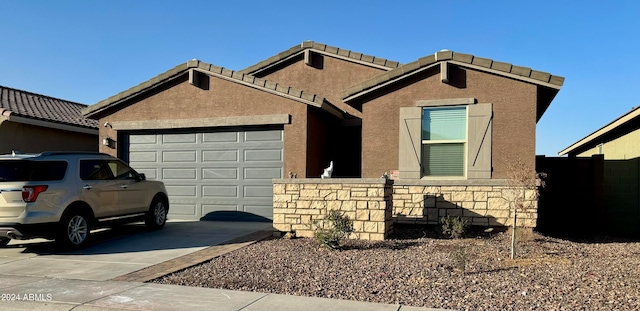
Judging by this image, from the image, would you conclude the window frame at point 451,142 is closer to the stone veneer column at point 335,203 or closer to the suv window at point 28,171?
the stone veneer column at point 335,203

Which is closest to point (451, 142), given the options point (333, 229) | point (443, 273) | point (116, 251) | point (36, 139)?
point (333, 229)

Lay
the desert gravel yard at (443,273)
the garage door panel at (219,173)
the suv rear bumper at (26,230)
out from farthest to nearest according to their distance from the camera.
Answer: the garage door panel at (219,173) < the suv rear bumper at (26,230) < the desert gravel yard at (443,273)

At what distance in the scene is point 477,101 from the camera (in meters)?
10.1

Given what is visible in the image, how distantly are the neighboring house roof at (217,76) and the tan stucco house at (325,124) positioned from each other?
0.10 ft

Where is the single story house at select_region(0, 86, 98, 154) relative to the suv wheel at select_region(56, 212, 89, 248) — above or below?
above

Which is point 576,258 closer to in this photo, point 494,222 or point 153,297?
point 494,222

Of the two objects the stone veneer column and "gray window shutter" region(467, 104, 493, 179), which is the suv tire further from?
"gray window shutter" region(467, 104, 493, 179)

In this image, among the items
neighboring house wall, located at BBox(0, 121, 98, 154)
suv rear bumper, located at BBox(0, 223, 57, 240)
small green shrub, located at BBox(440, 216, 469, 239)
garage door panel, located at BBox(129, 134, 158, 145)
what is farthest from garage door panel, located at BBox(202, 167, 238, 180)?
neighboring house wall, located at BBox(0, 121, 98, 154)

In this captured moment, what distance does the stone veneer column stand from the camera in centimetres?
905

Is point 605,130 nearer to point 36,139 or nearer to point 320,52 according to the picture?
point 320,52

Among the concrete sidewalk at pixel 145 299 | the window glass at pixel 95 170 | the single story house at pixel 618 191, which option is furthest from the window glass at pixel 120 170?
the single story house at pixel 618 191

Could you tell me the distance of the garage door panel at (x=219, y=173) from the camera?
12.8 metres

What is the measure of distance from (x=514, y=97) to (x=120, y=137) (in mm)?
11031

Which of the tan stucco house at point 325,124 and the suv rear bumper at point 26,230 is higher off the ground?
the tan stucco house at point 325,124
